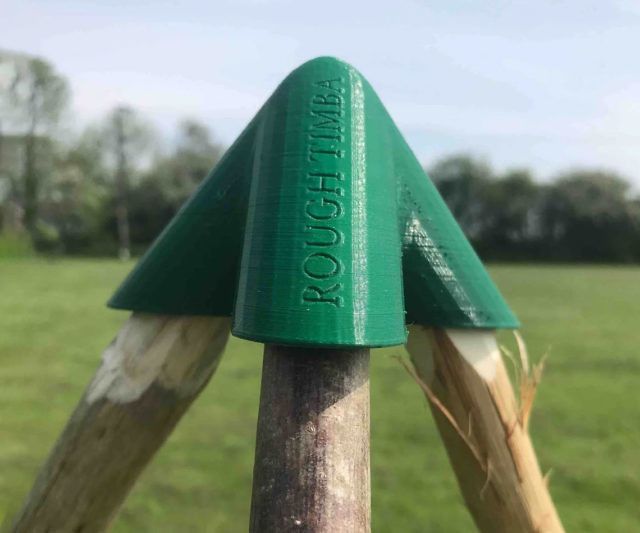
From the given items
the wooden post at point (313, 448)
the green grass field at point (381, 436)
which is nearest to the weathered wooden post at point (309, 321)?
the wooden post at point (313, 448)

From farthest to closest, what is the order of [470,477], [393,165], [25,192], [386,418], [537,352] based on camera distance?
[25,192]
[537,352]
[386,418]
[470,477]
[393,165]

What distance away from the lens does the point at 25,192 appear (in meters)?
31.0

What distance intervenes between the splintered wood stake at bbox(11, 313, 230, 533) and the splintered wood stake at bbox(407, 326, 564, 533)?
0.38 metres

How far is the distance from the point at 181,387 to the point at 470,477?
54cm

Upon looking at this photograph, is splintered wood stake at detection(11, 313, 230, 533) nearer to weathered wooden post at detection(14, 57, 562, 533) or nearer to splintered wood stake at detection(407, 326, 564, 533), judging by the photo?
weathered wooden post at detection(14, 57, 562, 533)

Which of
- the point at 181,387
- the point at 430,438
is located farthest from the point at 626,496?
Result: the point at 181,387

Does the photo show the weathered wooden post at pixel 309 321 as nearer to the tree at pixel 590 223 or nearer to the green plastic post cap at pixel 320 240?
the green plastic post cap at pixel 320 240

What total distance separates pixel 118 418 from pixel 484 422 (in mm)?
628

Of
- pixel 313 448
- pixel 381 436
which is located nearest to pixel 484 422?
pixel 313 448

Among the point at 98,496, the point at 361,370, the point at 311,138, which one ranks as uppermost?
the point at 311,138

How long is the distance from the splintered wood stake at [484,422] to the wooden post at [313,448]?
27 cm

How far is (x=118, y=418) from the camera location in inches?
46.8

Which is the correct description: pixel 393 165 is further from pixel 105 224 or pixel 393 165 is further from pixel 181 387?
pixel 105 224

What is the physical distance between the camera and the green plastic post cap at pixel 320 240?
94 cm
